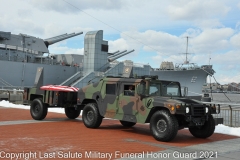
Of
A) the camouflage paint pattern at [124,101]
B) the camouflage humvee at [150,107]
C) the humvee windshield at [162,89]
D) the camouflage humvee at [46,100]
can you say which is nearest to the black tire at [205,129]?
the camouflage humvee at [150,107]

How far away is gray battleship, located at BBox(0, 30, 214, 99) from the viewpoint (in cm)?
4044

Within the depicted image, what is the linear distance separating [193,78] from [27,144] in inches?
2681

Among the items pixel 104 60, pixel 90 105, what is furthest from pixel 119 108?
pixel 104 60

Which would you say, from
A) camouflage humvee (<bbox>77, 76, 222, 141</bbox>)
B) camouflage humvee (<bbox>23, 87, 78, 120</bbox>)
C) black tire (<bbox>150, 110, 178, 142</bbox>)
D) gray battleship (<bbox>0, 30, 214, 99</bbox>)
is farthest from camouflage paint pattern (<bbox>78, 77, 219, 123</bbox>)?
gray battleship (<bbox>0, 30, 214, 99</bbox>)

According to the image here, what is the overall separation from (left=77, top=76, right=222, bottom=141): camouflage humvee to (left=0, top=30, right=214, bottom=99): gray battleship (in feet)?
73.8

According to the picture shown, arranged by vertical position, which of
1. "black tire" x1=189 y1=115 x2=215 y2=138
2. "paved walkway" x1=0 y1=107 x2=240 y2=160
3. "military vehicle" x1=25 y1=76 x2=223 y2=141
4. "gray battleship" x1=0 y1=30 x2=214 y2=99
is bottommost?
"paved walkway" x1=0 y1=107 x2=240 y2=160

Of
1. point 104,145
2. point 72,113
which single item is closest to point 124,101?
point 104,145

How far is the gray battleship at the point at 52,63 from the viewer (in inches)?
1592

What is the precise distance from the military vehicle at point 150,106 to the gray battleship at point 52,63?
22.5 m

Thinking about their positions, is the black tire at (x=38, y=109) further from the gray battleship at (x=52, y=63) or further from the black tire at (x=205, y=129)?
the gray battleship at (x=52, y=63)

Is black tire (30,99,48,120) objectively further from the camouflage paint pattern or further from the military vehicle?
the camouflage paint pattern

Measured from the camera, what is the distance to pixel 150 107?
9156 millimetres

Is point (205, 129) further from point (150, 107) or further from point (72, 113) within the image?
point (72, 113)

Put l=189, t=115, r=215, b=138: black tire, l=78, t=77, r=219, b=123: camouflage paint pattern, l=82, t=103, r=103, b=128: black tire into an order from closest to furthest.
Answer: l=78, t=77, r=219, b=123: camouflage paint pattern < l=189, t=115, r=215, b=138: black tire < l=82, t=103, r=103, b=128: black tire
